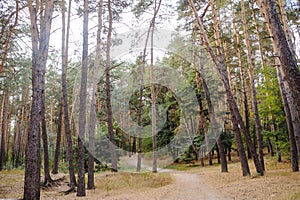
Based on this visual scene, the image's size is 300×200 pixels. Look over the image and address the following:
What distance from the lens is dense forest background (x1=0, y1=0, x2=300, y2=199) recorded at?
357 inches

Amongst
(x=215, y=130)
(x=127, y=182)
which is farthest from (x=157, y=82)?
(x=127, y=182)

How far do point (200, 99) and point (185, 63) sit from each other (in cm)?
336

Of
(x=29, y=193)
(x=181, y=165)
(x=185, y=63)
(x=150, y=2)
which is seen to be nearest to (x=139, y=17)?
(x=150, y=2)

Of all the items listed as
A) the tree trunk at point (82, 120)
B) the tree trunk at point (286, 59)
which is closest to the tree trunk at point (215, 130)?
the tree trunk at point (82, 120)

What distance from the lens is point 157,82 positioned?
20016mm

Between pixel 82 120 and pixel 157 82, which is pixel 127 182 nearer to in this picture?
pixel 82 120

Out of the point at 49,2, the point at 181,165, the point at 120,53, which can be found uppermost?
the point at 120,53

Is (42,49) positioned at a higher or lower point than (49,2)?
lower

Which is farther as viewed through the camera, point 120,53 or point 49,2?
point 120,53

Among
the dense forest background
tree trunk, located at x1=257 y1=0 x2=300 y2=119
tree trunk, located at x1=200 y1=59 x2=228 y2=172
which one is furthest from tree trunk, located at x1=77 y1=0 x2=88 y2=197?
tree trunk, located at x1=200 y1=59 x2=228 y2=172

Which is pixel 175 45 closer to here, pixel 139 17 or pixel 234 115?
pixel 139 17

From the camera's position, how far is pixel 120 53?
50.3ft

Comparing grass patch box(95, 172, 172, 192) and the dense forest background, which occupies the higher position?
the dense forest background

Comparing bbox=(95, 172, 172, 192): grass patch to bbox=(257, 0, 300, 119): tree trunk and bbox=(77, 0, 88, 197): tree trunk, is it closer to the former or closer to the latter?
bbox=(77, 0, 88, 197): tree trunk
